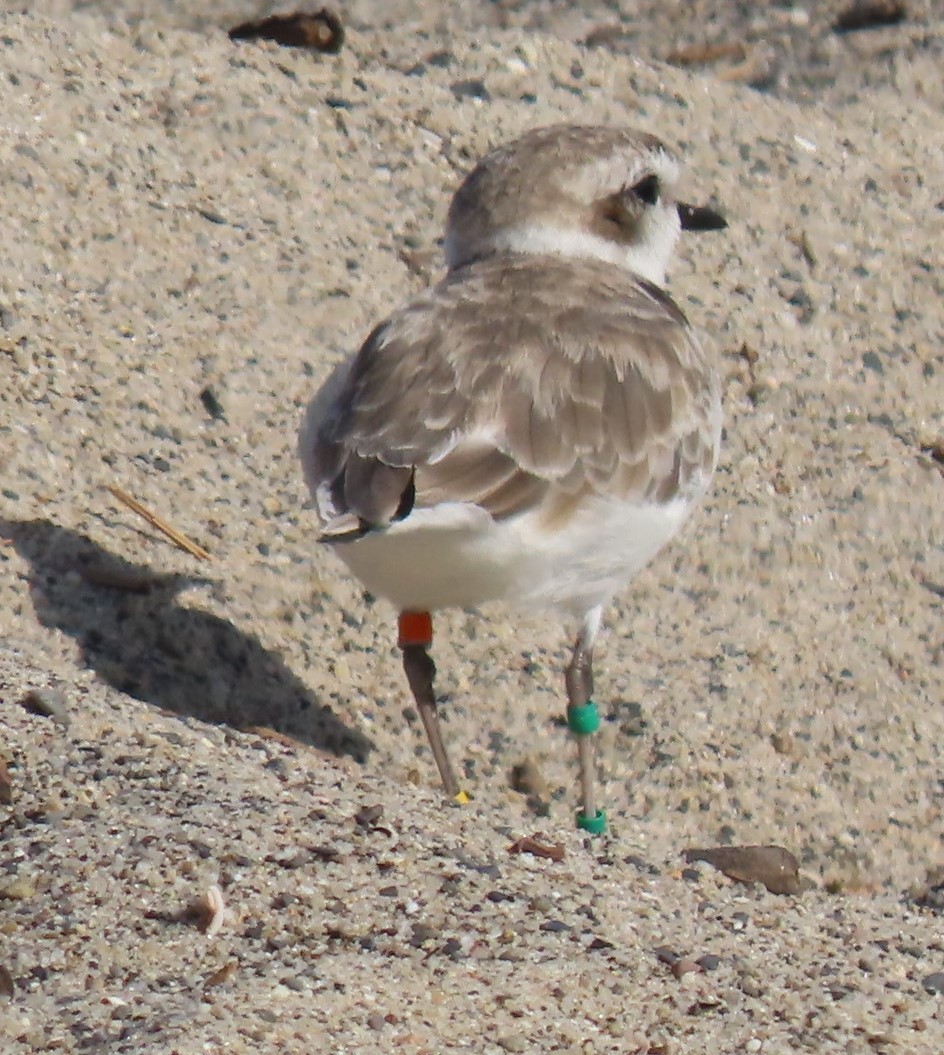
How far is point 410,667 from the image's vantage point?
4203 mm

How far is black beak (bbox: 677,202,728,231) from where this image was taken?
4.99 m

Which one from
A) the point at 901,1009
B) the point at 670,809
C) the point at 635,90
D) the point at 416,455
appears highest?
the point at 635,90

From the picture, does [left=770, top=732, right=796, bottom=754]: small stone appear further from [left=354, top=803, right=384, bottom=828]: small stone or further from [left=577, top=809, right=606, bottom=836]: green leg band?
[left=354, top=803, right=384, bottom=828]: small stone

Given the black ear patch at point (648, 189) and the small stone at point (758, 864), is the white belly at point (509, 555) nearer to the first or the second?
the small stone at point (758, 864)

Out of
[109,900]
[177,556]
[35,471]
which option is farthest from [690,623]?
[109,900]

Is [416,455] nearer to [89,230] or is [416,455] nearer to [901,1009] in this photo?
[901,1009]

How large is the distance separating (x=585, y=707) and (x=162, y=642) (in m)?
0.88

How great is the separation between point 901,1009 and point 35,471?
2.22 meters

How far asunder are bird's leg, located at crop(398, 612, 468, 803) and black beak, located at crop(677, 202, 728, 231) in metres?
1.37

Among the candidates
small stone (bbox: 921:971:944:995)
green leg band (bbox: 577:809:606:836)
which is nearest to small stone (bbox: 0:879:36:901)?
green leg band (bbox: 577:809:606:836)

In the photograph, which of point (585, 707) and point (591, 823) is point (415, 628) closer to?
point (585, 707)

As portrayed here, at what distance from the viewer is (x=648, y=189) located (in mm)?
4770

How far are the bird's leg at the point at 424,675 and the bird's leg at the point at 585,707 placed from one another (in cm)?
26

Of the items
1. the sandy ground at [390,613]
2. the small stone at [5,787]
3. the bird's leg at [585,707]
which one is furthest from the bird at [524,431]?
the small stone at [5,787]
